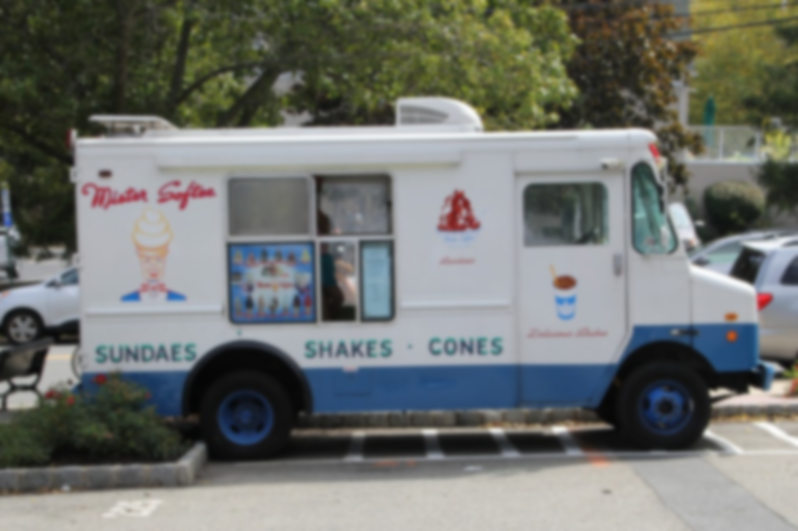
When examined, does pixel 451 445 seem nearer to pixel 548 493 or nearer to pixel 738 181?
pixel 548 493

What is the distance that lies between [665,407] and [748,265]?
511 centimetres

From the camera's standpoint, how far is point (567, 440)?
995 centimetres

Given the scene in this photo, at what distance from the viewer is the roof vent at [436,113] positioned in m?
9.56

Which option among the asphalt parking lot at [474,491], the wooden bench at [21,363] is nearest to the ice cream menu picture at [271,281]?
the asphalt parking lot at [474,491]

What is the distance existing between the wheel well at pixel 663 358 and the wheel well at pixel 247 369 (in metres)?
2.85

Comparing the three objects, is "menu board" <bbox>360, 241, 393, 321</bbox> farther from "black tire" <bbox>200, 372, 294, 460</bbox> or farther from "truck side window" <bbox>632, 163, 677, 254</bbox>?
"truck side window" <bbox>632, 163, 677, 254</bbox>

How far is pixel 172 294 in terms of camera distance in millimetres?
8953

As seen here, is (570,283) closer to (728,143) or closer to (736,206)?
(736,206)

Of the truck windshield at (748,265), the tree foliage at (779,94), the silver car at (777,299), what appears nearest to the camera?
the silver car at (777,299)

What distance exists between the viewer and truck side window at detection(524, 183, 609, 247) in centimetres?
906

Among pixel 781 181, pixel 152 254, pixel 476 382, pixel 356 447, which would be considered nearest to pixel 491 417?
pixel 356 447

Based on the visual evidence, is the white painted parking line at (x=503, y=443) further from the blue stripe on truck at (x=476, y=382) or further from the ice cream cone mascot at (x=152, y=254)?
the ice cream cone mascot at (x=152, y=254)

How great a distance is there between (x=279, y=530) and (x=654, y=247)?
164 inches

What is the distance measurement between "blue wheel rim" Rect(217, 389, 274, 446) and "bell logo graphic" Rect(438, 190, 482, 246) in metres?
2.16
